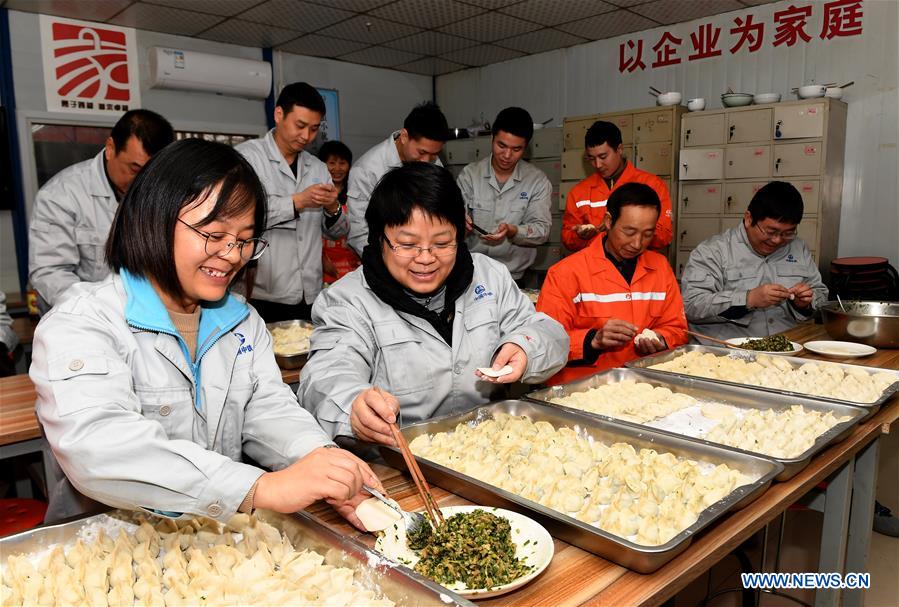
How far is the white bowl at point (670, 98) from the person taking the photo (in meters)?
5.93

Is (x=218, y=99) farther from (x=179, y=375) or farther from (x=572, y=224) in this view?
(x=179, y=375)

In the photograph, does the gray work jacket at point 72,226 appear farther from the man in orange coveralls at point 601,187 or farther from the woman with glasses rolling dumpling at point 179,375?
the man in orange coveralls at point 601,187

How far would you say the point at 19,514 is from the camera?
1.99 meters

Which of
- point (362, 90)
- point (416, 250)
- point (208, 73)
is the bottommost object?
point (416, 250)

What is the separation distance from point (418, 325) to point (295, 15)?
4.80 metres

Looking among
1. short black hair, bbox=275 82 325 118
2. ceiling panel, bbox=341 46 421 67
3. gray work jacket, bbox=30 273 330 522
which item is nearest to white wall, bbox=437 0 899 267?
ceiling panel, bbox=341 46 421 67

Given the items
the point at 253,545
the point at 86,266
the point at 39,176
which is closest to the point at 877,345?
the point at 253,545

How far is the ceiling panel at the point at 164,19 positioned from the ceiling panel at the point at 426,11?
1585 mm

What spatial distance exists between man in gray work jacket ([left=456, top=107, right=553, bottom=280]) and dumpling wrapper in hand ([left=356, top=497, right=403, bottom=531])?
3.26m

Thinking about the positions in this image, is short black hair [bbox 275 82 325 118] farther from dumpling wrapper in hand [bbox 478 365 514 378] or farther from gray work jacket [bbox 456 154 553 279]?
dumpling wrapper in hand [bbox 478 365 514 378]

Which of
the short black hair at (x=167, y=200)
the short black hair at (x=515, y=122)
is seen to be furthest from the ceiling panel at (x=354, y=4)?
the short black hair at (x=167, y=200)

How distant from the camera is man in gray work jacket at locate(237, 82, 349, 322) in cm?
338

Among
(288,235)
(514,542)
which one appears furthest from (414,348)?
(288,235)

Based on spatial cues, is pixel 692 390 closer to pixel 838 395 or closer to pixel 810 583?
pixel 838 395
